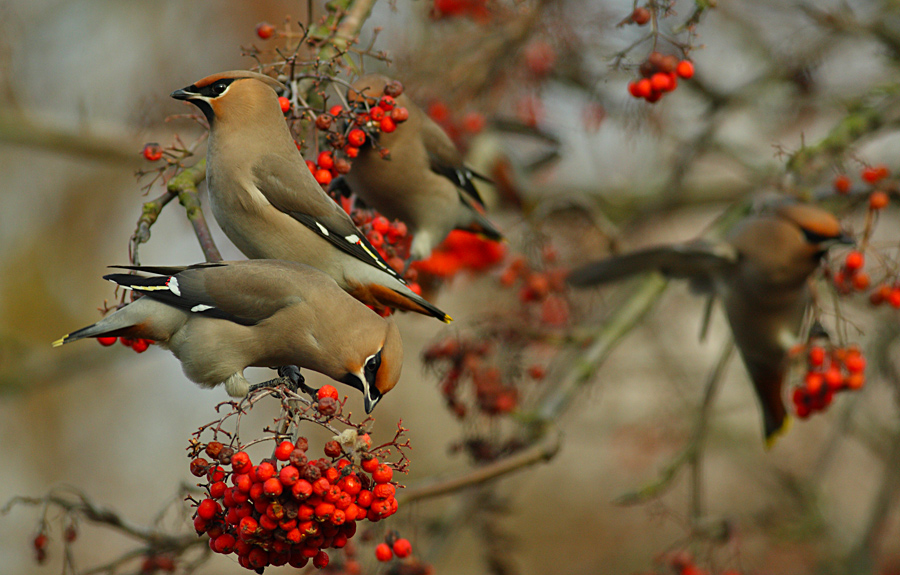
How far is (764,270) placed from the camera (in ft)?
12.0

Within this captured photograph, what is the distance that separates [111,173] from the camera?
381 inches

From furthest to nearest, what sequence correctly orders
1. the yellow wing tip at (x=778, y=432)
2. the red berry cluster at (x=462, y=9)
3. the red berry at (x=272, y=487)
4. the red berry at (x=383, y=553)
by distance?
the red berry cluster at (x=462, y=9) → the yellow wing tip at (x=778, y=432) → the red berry at (x=383, y=553) → the red berry at (x=272, y=487)

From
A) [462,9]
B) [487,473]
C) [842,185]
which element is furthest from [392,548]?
[462,9]

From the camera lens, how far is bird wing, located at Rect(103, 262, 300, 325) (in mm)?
1833

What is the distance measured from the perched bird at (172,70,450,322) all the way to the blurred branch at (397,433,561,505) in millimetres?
1298

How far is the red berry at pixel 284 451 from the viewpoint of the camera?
1.68 meters

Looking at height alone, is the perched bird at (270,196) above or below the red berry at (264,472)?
above

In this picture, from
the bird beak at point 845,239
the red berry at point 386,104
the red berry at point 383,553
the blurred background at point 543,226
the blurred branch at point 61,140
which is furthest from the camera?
the blurred branch at point 61,140

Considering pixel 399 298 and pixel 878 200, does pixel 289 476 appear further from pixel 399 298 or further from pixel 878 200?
pixel 878 200

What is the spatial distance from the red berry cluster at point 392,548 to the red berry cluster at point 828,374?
1774 millimetres

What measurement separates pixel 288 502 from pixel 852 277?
2.72 meters

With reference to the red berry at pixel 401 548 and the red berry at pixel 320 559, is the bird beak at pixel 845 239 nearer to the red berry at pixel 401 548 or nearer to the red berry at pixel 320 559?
the red berry at pixel 401 548

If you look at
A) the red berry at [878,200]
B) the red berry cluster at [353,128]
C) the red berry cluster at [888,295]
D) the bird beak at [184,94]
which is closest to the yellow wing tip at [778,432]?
the red berry cluster at [888,295]

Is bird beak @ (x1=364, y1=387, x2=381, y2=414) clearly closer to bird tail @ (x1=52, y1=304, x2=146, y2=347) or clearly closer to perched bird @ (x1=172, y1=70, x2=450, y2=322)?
perched bird @ (x1=172, y1=70, x2=450, y2=322)
